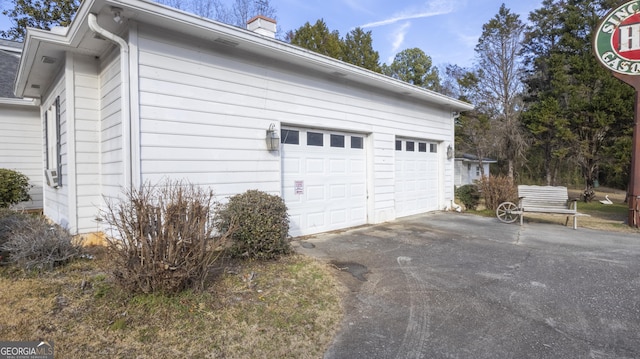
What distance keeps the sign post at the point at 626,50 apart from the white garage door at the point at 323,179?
227 inches

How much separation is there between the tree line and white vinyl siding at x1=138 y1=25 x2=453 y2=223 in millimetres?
8910

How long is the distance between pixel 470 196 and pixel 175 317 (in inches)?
392

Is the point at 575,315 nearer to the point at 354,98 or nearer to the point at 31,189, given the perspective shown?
the point at 354,98

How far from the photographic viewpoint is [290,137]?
20.5 ft

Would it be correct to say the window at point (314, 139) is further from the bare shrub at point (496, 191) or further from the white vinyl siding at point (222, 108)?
the bare shrub at point (496, 191)

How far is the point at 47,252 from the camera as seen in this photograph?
13.2 feet

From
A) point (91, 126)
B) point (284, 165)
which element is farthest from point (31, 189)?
point (284, 165)

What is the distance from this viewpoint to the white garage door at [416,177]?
28.7 ft

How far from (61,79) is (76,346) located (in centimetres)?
513

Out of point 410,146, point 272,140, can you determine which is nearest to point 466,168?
point 410,146

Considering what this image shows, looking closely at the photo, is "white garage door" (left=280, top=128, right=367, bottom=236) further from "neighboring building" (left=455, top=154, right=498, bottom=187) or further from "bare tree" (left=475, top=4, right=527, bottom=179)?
"neighboring building" (left=455, top=154, right=498, bottom=187)

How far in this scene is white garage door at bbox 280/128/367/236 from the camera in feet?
20.5

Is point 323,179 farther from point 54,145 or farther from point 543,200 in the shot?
point 54,145

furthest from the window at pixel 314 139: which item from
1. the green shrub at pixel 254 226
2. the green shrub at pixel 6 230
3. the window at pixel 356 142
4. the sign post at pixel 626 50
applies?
the sign post at pixel 626 50
